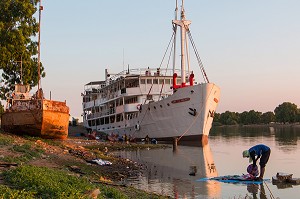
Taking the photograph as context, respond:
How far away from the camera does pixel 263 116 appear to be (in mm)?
169500

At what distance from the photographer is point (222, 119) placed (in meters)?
184

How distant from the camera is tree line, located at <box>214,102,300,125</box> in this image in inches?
5950

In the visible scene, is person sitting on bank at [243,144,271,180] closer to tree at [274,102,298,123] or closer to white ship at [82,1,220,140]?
white ship at [82,1,220,140]

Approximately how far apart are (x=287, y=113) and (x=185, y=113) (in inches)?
4774

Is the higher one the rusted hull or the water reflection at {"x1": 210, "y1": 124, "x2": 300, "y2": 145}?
the rusted hull

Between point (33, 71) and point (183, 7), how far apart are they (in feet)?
68.8

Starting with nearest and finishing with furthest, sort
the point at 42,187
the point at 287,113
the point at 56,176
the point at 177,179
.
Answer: the point at 42,187, the point at 56,176, the point at 177,179, the point at 287,113

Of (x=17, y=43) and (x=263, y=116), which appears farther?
(x=263, y=116)

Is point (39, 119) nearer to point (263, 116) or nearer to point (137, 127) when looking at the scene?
point (137, 127)

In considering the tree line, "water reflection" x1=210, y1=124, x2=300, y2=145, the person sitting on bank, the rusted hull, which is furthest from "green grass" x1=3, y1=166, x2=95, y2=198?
the tree line

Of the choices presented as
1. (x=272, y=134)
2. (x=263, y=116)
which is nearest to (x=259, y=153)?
(x=272, y=134)

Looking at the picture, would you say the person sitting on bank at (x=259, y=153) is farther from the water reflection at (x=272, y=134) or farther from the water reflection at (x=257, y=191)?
the water reflection at (x=272, y=134)

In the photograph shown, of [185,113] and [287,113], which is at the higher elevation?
[287,113]

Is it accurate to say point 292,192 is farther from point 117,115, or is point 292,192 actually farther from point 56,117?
point 117,115
